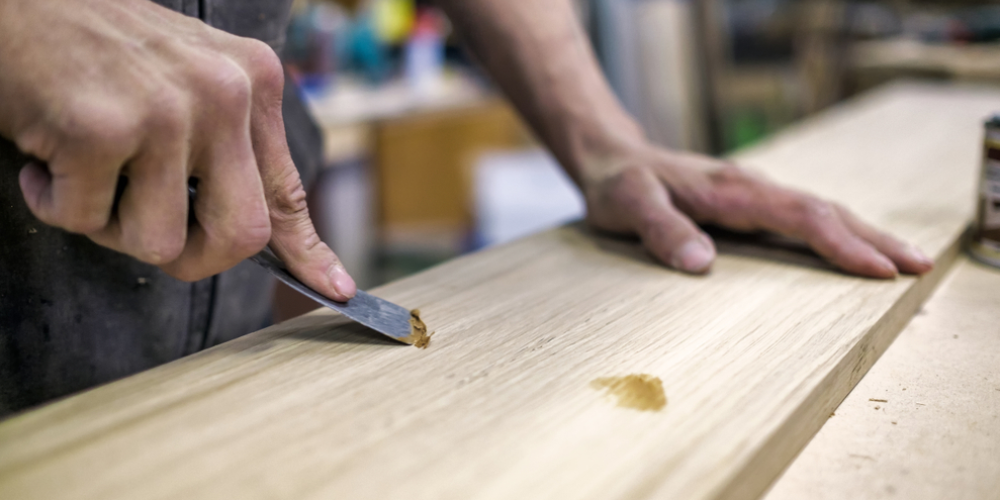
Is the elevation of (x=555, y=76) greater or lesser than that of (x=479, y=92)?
greater

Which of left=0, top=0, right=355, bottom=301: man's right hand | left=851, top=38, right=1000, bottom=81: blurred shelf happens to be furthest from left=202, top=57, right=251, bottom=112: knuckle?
left=851, top=38, right=1000, bottom=81: blurred shelf

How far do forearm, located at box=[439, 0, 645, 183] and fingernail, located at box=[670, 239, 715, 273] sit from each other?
205mm

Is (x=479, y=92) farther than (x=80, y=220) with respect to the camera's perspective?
Yes

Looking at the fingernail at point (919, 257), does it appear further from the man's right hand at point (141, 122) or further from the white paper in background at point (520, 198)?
the white paper in background at point (520, 198)

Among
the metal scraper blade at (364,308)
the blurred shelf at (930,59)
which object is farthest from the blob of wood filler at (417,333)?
the blurred shelf at (930,59)

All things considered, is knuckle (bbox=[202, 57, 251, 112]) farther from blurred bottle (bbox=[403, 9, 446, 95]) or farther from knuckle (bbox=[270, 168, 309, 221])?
blurred bottle (bbox=[403, 9, 446, 95])

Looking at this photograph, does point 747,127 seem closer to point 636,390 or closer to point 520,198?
point 520,198

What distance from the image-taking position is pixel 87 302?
69 centimetres

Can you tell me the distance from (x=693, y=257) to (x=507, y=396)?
13.6 inches

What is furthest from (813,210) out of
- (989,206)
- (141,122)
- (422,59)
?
(422,59)

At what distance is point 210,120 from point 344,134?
227 centimetres

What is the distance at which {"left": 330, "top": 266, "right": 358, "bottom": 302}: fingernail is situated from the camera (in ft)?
1.92

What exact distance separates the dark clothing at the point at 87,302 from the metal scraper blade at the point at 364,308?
0.73 ft

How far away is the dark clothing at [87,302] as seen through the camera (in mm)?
636
